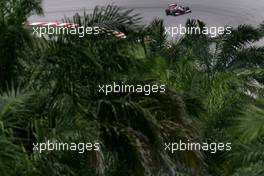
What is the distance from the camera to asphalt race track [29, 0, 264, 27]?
→ 18.7 m

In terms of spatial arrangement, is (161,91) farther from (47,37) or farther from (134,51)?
(47,37)

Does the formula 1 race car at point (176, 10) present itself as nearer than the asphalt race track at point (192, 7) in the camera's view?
Yes

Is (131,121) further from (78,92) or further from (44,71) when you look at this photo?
(44,71)

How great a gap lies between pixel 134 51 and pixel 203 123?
1531 mm

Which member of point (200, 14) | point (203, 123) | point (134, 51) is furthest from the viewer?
point (200, 14)

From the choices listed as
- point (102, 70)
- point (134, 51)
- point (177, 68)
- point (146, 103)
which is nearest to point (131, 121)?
point (146, 103)

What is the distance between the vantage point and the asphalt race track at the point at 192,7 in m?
18.7

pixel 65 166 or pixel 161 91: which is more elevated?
A: pixel 161 91

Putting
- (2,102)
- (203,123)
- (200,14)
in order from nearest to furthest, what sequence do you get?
1. (2,102)
2. (203,123)
3. (200,14)

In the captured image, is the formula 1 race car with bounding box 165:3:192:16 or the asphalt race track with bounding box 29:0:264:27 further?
the asphalt race track with bounding box 29:0:264:27

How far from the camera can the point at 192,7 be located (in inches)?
781

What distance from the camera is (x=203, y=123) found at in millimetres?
6746

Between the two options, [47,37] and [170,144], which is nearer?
[170,144]

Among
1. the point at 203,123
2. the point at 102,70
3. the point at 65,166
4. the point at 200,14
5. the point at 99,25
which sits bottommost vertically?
the point at 200,14
